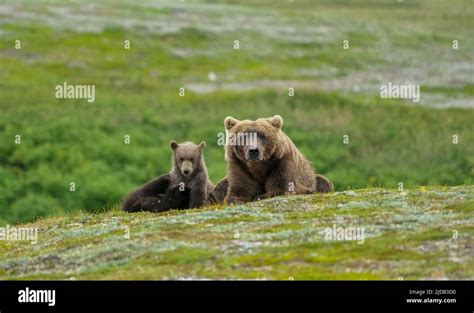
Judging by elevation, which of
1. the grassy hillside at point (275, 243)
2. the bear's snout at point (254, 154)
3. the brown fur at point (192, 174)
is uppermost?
the bear's snout at point (254, 154)

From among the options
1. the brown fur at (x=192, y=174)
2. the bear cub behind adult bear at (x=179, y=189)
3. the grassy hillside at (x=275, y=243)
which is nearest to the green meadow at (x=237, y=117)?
the grassy hillside at (x=275, y=243)

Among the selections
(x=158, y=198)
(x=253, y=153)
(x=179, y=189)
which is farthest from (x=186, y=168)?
(x=253, y=153)

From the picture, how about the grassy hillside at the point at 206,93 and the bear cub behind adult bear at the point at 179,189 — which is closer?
the bear cub behind adult bear at the point at 179,189

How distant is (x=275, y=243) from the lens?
18188 mm

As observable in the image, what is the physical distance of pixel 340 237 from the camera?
18188mm

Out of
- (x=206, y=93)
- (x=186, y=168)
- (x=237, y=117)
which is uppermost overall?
(x=206, y=93)

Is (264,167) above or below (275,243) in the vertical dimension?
above

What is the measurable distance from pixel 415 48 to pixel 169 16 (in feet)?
88.6

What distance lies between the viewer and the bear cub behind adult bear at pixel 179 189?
1022 inches

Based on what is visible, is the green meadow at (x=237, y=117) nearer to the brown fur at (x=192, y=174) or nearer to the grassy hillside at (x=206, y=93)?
the grassy hillside at (x=206, y=93)

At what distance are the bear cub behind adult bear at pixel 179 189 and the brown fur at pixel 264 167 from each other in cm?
164

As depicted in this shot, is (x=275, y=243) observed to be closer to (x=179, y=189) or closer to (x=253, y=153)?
(x=253, y=153)

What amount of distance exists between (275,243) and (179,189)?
8190mm

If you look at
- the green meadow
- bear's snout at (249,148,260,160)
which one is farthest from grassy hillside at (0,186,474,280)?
bear's snout at (249,148,260,160)
